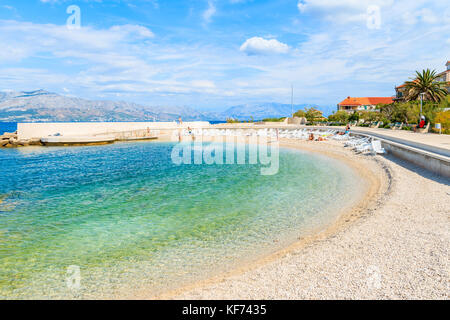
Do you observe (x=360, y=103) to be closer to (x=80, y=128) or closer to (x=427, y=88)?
(x=427, y=88)

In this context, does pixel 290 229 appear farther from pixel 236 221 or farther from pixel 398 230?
pixel 398 230

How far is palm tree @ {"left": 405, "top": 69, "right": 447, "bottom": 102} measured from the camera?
129 ft

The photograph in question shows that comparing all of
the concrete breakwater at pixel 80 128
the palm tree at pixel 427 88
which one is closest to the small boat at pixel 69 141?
the concrete breakwater at pixel 80 128

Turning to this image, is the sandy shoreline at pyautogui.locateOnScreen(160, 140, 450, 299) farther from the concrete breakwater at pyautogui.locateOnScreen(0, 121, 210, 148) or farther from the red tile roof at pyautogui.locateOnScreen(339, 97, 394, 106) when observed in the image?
the red tile roof at pyautogui.locateOnScreen(339, 97, 394, 106)

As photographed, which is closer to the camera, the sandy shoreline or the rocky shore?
the sandy shoreline

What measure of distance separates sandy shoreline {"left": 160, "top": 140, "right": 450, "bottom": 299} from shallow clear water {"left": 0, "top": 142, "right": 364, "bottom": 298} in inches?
29.2

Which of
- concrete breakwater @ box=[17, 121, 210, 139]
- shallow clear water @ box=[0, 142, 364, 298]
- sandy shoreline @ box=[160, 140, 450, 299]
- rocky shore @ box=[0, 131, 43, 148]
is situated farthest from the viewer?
concrete breakwater @ box=[17, 121, 210, 139]

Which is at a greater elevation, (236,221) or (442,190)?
(442,190)

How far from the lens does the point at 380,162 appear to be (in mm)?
17453

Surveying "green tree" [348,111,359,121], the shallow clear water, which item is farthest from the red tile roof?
the shallow clear water

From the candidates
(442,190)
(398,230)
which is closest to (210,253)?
(398,230)

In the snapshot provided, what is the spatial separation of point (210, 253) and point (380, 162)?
1520 centimetres

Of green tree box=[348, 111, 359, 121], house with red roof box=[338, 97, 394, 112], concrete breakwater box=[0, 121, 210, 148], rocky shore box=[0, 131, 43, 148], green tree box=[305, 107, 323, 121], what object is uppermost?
house with red roof box=[338, 97, 394, 112]

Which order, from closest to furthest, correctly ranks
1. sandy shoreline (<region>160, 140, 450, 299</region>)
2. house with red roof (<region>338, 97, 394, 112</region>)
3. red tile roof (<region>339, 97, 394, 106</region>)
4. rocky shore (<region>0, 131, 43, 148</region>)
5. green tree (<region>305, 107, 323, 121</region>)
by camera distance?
1. sandy shoreline (<region>160, 140, 450, 299</region>)
2. rocky shore (<region>0, 131, 43, 148</region>)
3. green tree (<region>305, 107, 323, 121</region>)
4. house with red roof (<region>338, 97, 394, 112</region>)
5. red tile roof (<region>339, 97, 394, 106</region>)
